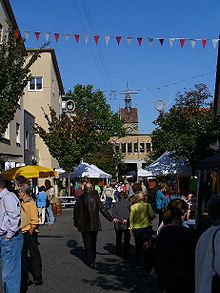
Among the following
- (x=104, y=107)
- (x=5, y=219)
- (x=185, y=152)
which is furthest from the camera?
(x=104, y=107)

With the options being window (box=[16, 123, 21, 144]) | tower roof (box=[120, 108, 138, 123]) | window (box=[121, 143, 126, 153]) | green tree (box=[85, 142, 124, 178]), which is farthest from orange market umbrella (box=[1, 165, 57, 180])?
tower roof (box=[120, 108, 138, 123])

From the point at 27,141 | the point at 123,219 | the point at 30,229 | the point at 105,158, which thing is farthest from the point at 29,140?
the point at 30,229

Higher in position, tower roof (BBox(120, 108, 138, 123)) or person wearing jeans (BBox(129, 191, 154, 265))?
tower roof (BBox(120, 108, 138, 123))

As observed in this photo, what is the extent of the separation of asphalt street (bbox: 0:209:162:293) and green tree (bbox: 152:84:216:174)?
33.9ft

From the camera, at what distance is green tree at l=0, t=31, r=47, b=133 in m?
16.0

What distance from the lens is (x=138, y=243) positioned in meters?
10.3

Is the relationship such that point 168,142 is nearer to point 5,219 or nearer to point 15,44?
point 15,44

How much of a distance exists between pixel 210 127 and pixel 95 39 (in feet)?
34.6

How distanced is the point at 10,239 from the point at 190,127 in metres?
19.9

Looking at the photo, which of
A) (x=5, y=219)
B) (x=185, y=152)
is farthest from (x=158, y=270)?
(x=185, y=152)

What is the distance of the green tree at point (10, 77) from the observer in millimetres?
15977

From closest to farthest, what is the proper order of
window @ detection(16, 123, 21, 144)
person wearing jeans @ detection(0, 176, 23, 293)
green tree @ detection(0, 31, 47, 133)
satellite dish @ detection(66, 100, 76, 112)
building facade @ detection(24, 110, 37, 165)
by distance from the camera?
1. person wearing jeans @ detection(0, 176, 23, 293)
2. green tree @ detection(0, 31, 47, 133)
3. window @ detection(16, 123, 21, 144)
4. building facade @ detection(24, 110, 37, 165)
5. satellite dish @ detection(66, 100, 76, 112)

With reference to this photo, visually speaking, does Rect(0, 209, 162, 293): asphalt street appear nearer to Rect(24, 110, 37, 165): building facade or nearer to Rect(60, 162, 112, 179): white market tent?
Rect(60, 162, 112, 179): white market tent

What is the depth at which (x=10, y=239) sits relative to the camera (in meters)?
6.62
